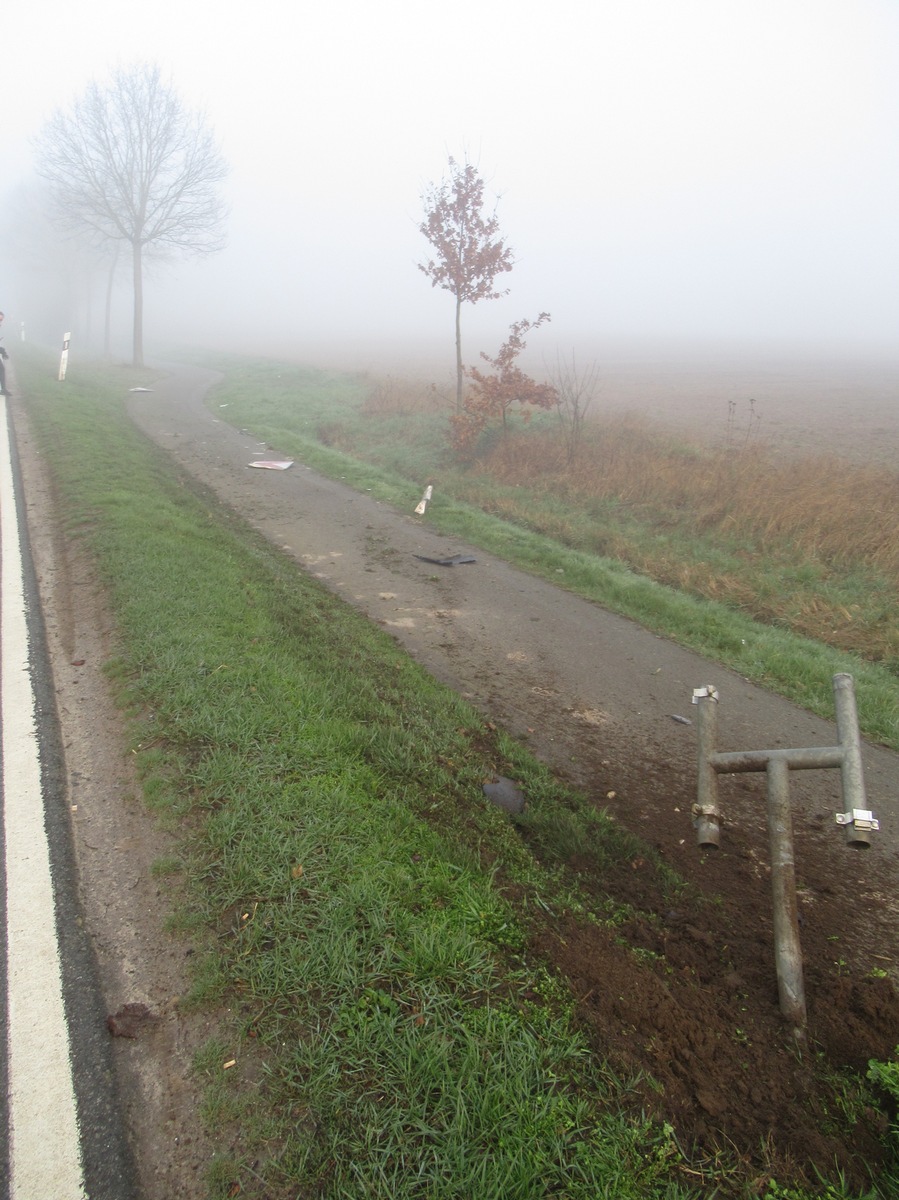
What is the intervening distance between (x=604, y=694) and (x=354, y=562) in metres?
4.28

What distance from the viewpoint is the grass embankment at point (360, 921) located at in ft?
7.36

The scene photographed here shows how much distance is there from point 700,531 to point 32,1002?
11694mm

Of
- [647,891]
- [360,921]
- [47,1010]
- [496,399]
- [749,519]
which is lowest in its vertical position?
[647,891]

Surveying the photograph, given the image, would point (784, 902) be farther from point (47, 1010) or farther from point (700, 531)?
point (700, 531)

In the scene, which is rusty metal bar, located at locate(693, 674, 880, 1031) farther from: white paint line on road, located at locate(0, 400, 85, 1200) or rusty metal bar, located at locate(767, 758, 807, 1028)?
white paint line on road, located at locate(0, 400, 85, 1200)

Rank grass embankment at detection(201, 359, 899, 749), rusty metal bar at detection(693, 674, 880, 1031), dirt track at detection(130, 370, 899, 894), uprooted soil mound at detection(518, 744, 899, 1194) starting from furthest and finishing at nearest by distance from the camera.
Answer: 1. grass embankment at detection(201, 359, 899, 749)
2. dirt track at detection(130, 370, 899, 894)
3. rusty metal bar at detection(693, 674, 880, 1031)
4. uprooted soil mound at detection(518, 744, 899, 1194)

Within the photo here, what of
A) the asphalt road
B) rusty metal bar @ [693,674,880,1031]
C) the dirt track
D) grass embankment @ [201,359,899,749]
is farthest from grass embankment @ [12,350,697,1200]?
grass embankment @ [201,359,899,749]

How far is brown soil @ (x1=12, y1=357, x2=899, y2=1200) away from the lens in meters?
2.48

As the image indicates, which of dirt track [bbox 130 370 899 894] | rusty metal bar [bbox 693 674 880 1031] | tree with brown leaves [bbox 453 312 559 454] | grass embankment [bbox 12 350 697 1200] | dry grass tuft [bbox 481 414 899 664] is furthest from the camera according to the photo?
tree with brown leaves [bbox 453 312 559 454]

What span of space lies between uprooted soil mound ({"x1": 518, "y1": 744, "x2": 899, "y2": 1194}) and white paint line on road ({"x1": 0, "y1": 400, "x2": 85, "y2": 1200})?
182cm

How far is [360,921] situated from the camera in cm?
309

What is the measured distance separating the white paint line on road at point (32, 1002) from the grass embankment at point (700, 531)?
19.7 feet

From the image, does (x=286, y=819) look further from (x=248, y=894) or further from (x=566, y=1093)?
Answer: (x=566, y=1093)

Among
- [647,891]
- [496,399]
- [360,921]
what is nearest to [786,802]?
[647,891]
